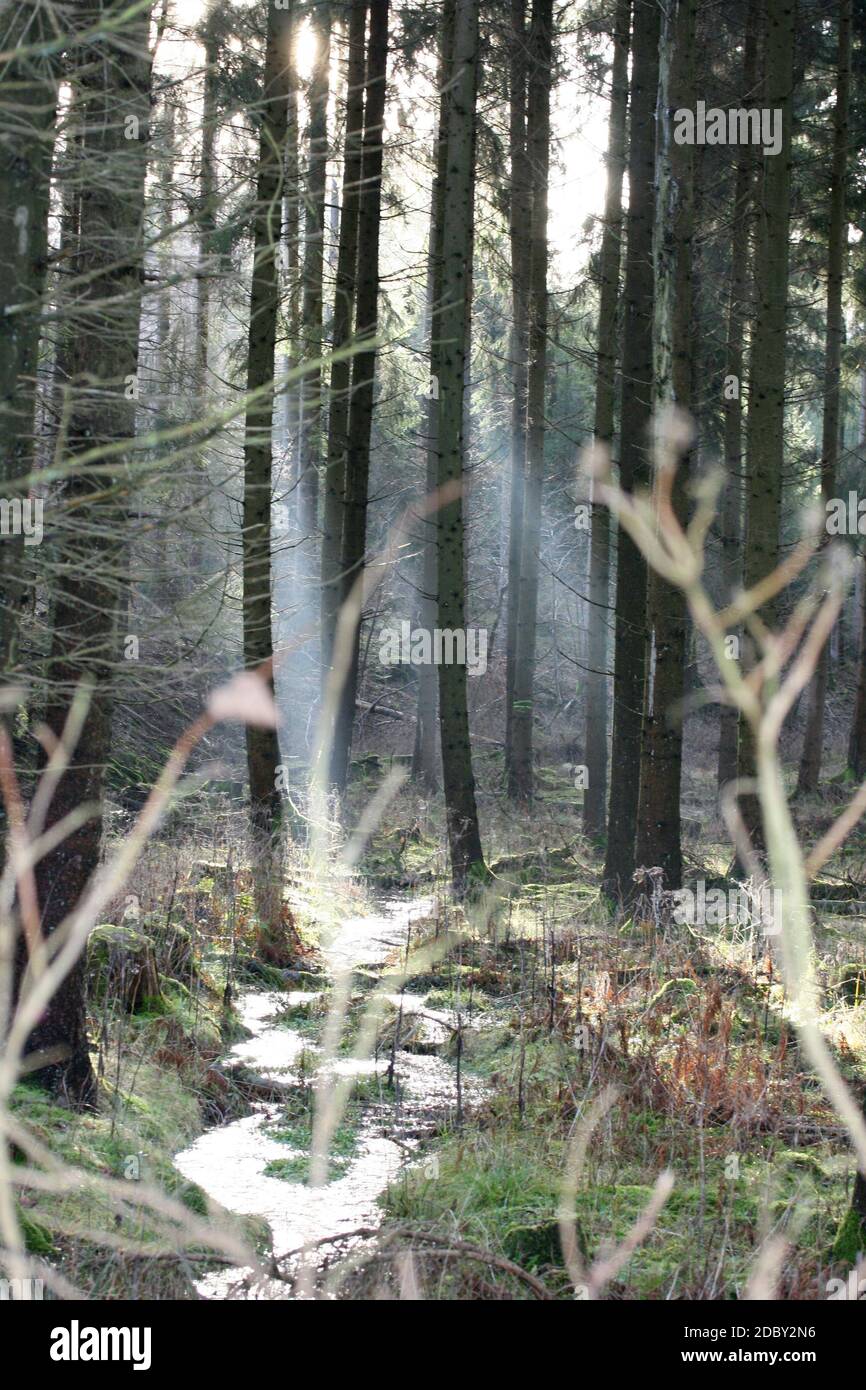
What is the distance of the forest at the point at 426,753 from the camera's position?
445cm

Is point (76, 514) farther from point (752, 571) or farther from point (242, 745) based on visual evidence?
point (242, 745)

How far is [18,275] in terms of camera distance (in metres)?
4.42

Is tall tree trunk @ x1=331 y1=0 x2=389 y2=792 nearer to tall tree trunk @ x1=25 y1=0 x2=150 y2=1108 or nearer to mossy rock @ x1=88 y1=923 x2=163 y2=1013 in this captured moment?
mossy rock @ x1=88 y1=923 x2=163 y2=1013

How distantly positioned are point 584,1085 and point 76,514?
362cm

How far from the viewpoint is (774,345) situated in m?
10.6

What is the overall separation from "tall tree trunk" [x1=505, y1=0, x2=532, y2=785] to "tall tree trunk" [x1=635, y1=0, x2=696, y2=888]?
286 cm

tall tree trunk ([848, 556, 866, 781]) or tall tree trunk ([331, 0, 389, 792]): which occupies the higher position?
tall tree trunk ([331, 0, 389, 792])

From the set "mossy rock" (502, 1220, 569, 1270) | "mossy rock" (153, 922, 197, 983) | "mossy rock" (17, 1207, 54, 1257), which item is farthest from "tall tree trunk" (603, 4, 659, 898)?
"mossy rock" (17, 1207, 54, 1257)

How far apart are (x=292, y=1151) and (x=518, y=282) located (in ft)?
48.2

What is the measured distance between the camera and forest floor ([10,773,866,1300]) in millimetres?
4332

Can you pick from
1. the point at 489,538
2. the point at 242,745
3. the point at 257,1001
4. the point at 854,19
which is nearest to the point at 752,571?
the point at 257,1001

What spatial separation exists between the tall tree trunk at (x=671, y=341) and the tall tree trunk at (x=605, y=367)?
123 centimetres

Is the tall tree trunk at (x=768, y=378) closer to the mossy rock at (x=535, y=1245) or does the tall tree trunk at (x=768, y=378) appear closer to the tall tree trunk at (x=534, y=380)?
the tall tree trunk at (x=534, y=380)
